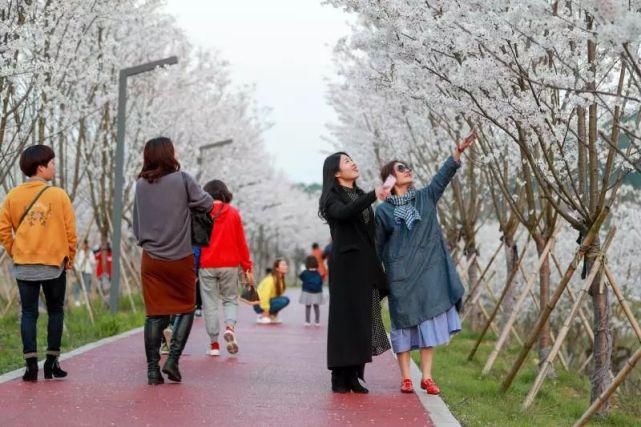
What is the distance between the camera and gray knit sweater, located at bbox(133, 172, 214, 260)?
8.85 metres

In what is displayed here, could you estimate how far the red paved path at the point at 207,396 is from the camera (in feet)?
23.3

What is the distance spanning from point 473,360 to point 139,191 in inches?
224

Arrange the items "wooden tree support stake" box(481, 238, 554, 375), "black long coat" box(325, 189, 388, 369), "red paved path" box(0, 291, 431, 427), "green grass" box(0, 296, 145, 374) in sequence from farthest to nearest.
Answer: "green grass" box(0, 296, 145, 374) → "wooden tree support stake" box(481, 238, 554, 375) → "black long coat" box(325, 189, 388, 369) → "red paved path" box(0, 291, 431, 427)

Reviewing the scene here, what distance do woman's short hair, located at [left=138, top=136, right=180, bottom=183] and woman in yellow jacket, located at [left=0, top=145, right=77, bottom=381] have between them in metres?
0.68

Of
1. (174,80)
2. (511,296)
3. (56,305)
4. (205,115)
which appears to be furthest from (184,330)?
(205,115)

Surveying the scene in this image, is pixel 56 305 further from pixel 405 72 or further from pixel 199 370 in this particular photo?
pixel 405 72

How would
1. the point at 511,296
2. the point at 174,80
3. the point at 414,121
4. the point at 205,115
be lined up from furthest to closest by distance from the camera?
the point at 205,115, the point at 174,80, the point at 414,121, the point at 511,296

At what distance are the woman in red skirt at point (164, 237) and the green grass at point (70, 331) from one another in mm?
1572

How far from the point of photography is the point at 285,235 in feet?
304

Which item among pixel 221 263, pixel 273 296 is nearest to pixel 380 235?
pixel 221 263

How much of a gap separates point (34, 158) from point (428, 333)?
3.34m

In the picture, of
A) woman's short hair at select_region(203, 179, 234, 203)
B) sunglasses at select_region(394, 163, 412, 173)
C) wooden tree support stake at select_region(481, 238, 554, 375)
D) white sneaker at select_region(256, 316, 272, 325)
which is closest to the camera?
sunglasses at select_region(394, 163, 412, 173)

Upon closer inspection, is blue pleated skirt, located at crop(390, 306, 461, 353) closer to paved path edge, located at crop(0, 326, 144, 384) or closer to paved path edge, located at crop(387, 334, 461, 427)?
paved path edge, located at crop(387, 334, 461, 427)

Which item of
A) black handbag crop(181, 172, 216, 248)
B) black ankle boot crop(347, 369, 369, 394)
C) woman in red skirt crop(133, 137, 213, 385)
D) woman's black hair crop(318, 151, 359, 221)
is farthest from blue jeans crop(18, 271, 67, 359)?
black ankle boot crop(347, 369, 369, 394)
